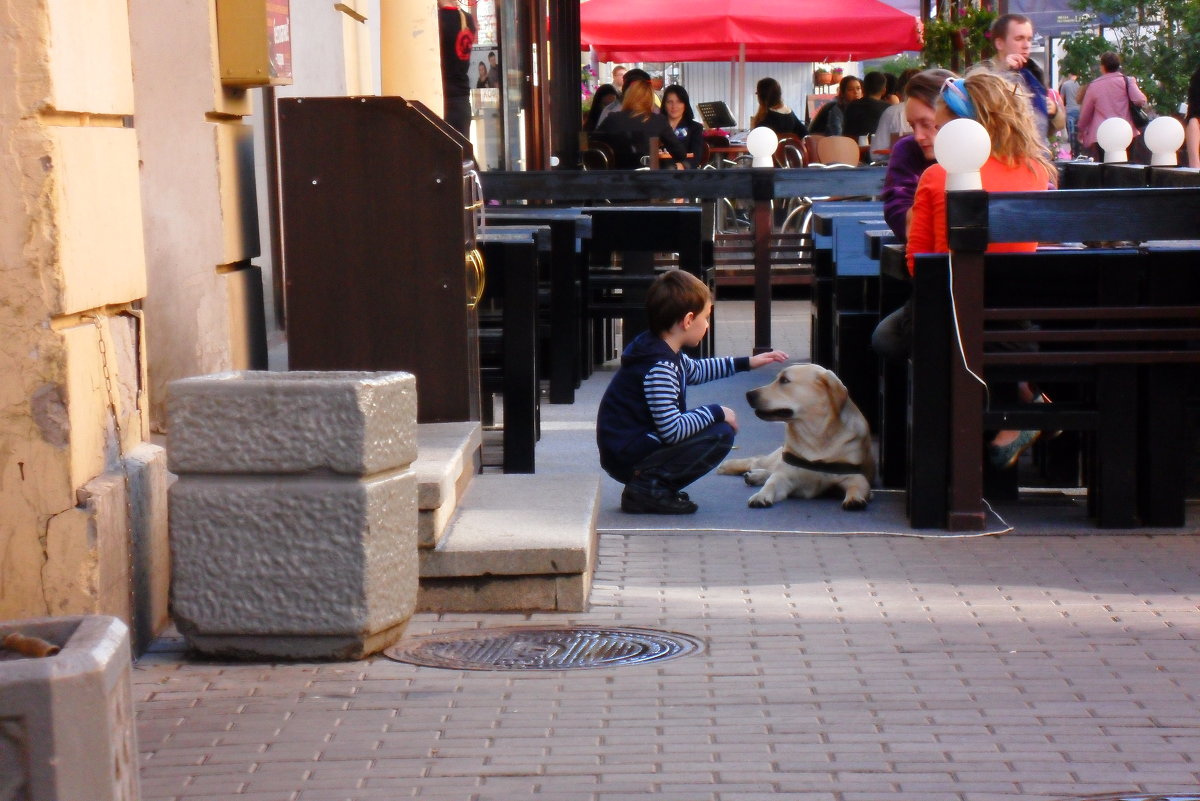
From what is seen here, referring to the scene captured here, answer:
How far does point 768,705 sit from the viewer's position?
14.3 ft

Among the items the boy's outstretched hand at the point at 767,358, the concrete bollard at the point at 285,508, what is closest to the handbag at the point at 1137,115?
the boy's outstretched hand at the point at 767,358

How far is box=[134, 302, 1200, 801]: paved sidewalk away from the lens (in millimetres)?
3809

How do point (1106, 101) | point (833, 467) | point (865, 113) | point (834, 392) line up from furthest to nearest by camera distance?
point (865, 113)
point (1106, 101)
point (833, 467)
point (834, 392)

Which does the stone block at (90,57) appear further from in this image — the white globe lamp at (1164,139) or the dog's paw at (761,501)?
the white globe lamp at (1164,139)

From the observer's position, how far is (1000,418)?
6.49m

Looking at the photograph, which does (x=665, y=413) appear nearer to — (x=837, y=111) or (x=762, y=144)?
(x=762, y=144)

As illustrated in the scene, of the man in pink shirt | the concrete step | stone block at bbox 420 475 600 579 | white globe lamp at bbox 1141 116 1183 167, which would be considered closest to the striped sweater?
stone block at bbox 420 475 600 579

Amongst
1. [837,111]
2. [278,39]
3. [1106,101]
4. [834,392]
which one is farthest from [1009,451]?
[837,111]

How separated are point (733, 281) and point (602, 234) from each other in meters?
5.94

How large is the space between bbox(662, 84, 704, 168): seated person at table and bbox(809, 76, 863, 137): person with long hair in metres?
2.77

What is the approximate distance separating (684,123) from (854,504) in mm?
11923

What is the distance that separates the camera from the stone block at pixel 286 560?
464 cm

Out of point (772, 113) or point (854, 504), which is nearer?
point (854, 504)

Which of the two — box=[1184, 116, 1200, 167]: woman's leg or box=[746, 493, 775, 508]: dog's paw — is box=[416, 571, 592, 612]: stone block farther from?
box=[1184, 116, 1200, 167]: woman's leg
